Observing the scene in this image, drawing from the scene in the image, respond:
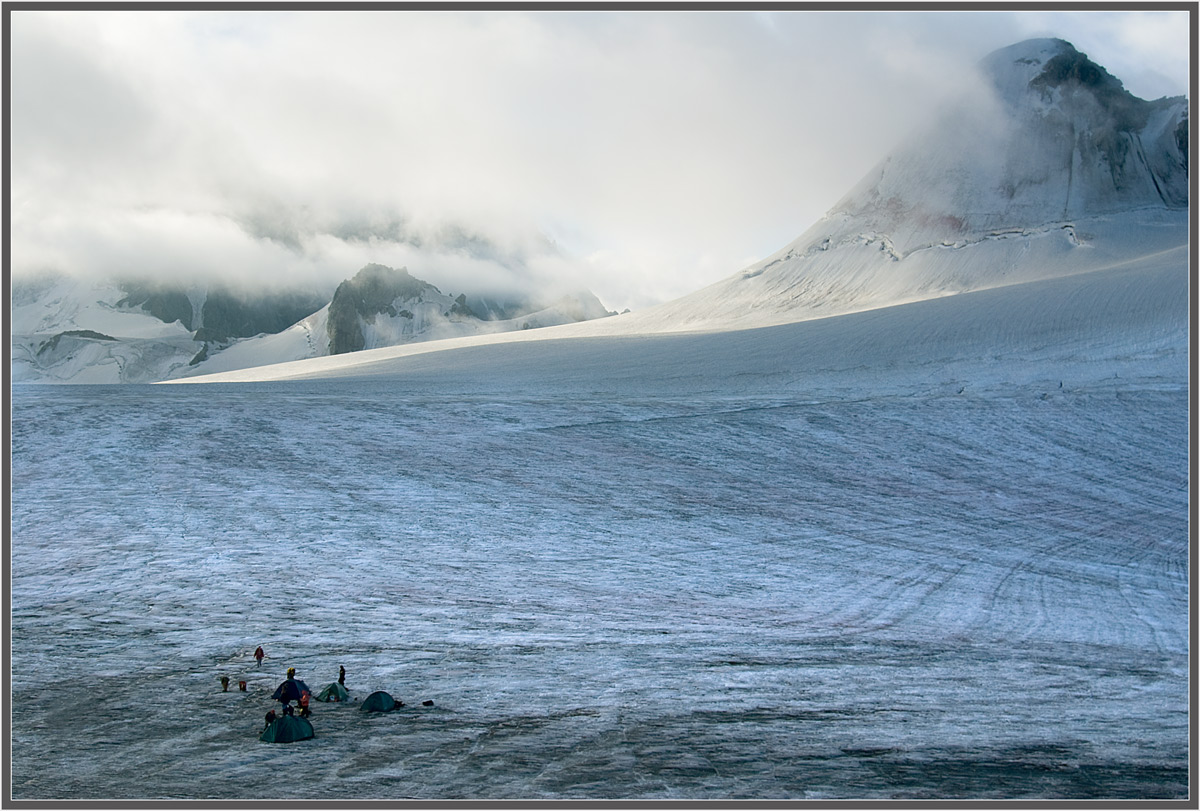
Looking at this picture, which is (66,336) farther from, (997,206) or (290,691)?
(290,691)

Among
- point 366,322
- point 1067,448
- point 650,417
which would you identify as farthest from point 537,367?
point 366,322

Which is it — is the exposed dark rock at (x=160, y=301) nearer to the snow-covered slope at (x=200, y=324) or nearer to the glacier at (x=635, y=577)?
the snow-covered slope at (x=200, y=324)

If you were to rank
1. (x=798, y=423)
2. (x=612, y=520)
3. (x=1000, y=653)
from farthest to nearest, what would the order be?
1. (x=798, y=423)
2. (x=612, y=520)
3. (x=1000, y=653)

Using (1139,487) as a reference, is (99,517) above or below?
above

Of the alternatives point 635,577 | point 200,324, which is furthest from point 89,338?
point 635,577

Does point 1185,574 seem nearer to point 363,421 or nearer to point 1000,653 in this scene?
point 1000,653
